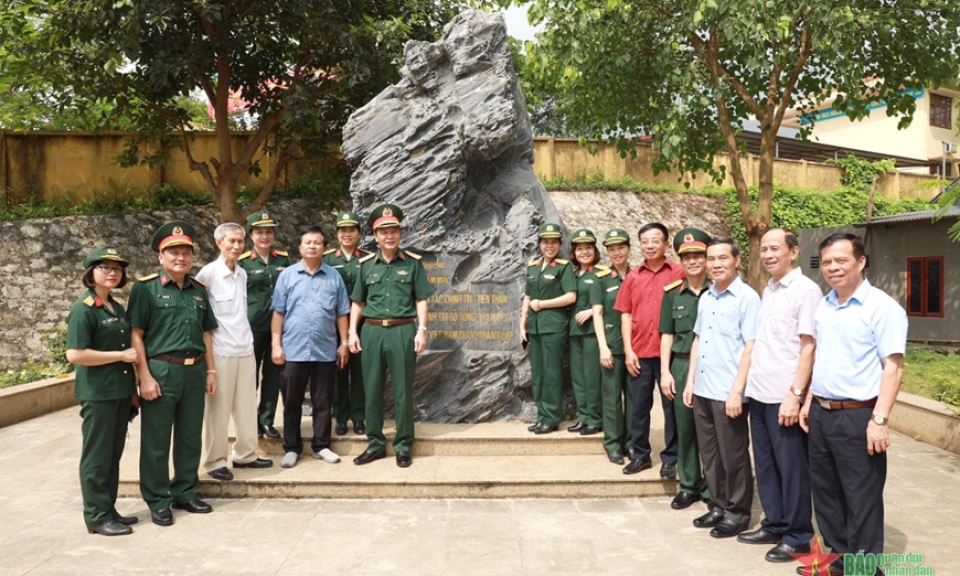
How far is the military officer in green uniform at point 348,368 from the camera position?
18.6 feet

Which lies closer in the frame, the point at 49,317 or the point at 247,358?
the point at 247,358

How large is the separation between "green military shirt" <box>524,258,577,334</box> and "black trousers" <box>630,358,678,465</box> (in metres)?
0.88

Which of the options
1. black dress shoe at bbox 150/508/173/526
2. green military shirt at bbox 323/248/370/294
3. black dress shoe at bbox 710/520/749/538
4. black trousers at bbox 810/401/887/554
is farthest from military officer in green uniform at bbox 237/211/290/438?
black trousers at bbox 810/401/887/554

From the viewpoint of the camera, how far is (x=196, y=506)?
179 inches

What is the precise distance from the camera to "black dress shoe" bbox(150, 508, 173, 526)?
14.2ft

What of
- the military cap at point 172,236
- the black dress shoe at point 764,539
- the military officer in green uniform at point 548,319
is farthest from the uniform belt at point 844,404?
the military cap at point 172,236

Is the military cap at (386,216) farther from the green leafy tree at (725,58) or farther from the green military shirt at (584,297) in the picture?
the green leafy tree at (725,58)

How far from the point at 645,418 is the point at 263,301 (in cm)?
316

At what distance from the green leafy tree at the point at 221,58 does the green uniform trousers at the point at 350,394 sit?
221 inches

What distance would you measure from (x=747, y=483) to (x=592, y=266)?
85.3 inches

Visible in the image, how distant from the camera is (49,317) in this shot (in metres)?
11.4

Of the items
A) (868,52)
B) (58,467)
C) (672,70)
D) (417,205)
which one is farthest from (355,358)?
(868,52)

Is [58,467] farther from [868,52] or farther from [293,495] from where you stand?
[868,52]

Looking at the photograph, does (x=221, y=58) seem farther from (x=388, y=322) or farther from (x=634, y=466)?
(x=634, y=466)
